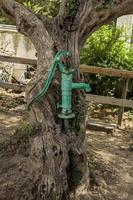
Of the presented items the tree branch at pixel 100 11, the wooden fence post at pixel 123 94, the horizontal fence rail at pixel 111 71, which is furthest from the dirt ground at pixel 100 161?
the tree branch at pixel 100 11

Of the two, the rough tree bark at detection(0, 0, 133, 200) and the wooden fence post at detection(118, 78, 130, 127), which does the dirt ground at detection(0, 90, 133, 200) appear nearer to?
the rough tree bark at detection(0, 0, 133, 200)

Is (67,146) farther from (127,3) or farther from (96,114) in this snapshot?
(96,114)

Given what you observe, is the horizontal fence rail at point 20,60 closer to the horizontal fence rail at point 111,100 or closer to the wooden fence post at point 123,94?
the horizontal fence rail at point 111,100

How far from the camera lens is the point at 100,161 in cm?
479

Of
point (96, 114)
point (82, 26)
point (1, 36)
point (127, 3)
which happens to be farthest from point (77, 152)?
point (1, 36)

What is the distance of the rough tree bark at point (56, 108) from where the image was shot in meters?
3.46

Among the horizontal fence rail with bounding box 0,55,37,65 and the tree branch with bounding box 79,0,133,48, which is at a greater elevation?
the tree branch with bounding box 79,0,133,48

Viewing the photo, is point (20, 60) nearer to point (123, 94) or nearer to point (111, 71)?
point (111, 71)

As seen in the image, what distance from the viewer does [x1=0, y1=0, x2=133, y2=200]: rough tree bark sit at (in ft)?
11.3

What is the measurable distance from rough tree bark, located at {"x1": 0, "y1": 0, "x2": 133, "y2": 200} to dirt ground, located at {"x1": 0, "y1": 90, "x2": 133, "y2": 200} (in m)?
0.15

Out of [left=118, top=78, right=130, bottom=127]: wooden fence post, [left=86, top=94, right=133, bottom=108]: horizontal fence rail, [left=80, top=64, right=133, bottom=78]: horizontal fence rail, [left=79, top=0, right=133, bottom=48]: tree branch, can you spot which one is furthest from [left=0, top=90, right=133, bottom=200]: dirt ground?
[left=79, top=0, right=133, bottom=48]: tree branch

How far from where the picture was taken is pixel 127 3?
4.04m

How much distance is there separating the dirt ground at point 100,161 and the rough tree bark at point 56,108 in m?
0.15

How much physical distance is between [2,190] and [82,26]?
1.70 m
